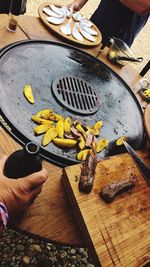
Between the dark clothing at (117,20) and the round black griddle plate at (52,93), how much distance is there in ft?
3.61

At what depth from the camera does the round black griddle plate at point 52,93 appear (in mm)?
1733

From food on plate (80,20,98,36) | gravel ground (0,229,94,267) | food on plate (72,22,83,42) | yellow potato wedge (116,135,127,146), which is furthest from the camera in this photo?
food on plate (80,20,98,36)

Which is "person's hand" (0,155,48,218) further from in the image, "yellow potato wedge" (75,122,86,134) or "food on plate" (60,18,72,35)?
"food on plate" (60,18,72,35)

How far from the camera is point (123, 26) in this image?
3520 millimetres

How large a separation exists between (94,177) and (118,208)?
0.22m

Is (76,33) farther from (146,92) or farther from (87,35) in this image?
(146,92)

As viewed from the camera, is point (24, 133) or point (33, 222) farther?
point (24, 133)

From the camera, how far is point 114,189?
1.49 metres

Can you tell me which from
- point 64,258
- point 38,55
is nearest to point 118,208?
point 64,258

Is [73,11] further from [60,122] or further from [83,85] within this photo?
[60,122]

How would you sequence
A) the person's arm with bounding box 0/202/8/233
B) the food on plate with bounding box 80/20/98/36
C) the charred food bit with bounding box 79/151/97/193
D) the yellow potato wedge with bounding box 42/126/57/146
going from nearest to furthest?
1. the person's arm with bounding box 0/202/8/233
2. the charred food bit with bounding box 79/151/97/193
3. the yellow potato wedge with bounding box 42/126/57/146
4. the food on plate with bounding box 80/20/98/36

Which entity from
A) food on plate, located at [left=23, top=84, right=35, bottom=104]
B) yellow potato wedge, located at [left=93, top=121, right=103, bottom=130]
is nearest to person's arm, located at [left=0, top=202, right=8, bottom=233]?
food on plate, located at [left=23, top=84, right=35, bottom=104]

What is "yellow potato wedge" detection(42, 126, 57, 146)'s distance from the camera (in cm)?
169

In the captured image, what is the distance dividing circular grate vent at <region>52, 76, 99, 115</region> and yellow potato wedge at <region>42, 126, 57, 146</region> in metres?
0.32
